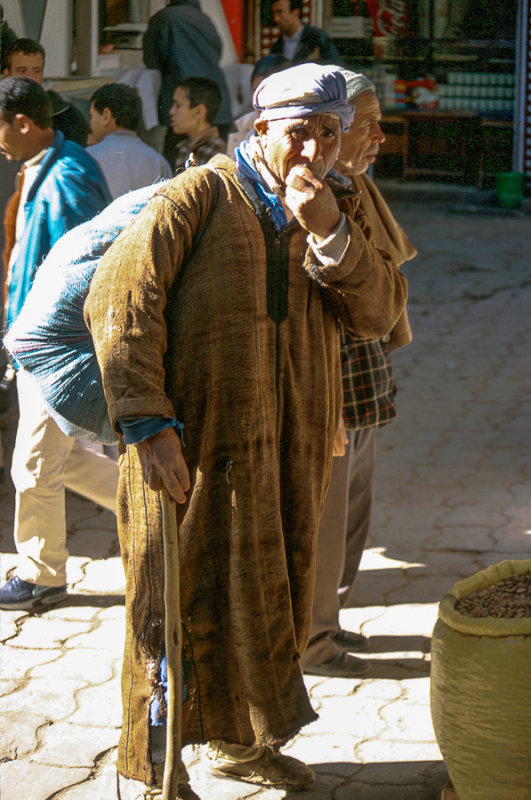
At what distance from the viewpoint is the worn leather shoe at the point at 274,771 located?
313 centimetres

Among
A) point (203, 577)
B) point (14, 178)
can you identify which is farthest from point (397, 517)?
point (14, 178)

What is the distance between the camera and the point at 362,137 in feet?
10.9

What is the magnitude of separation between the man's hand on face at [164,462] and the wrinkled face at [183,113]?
4471 mm

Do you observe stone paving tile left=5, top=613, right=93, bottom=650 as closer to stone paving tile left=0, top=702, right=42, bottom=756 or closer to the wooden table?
stone paving tile left=0, top=702, right=42, bottom=756

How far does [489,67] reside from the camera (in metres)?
17.2

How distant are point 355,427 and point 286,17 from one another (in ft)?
23.8

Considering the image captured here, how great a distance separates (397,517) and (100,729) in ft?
7.18

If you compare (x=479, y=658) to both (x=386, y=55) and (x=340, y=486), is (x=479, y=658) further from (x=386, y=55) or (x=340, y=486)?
(x=386, y=55)

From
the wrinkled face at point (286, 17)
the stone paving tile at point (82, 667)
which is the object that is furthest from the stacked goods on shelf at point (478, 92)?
the stone paving tile at point (82, 667)

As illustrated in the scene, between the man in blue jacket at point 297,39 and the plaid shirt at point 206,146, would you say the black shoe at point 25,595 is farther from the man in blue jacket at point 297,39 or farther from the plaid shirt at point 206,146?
the man in blue jacket at point 297,39

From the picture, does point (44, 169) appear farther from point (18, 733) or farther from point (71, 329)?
point (18, 733)

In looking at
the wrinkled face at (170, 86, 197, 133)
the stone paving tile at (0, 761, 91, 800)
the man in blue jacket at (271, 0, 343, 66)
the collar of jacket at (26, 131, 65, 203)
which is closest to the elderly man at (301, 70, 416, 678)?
the stone paving tile at (0, 761, 91, 800)

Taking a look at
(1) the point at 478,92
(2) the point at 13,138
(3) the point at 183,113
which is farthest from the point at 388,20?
(2) the point at 13,138

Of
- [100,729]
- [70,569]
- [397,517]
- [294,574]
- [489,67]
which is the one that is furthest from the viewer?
[489,67]
